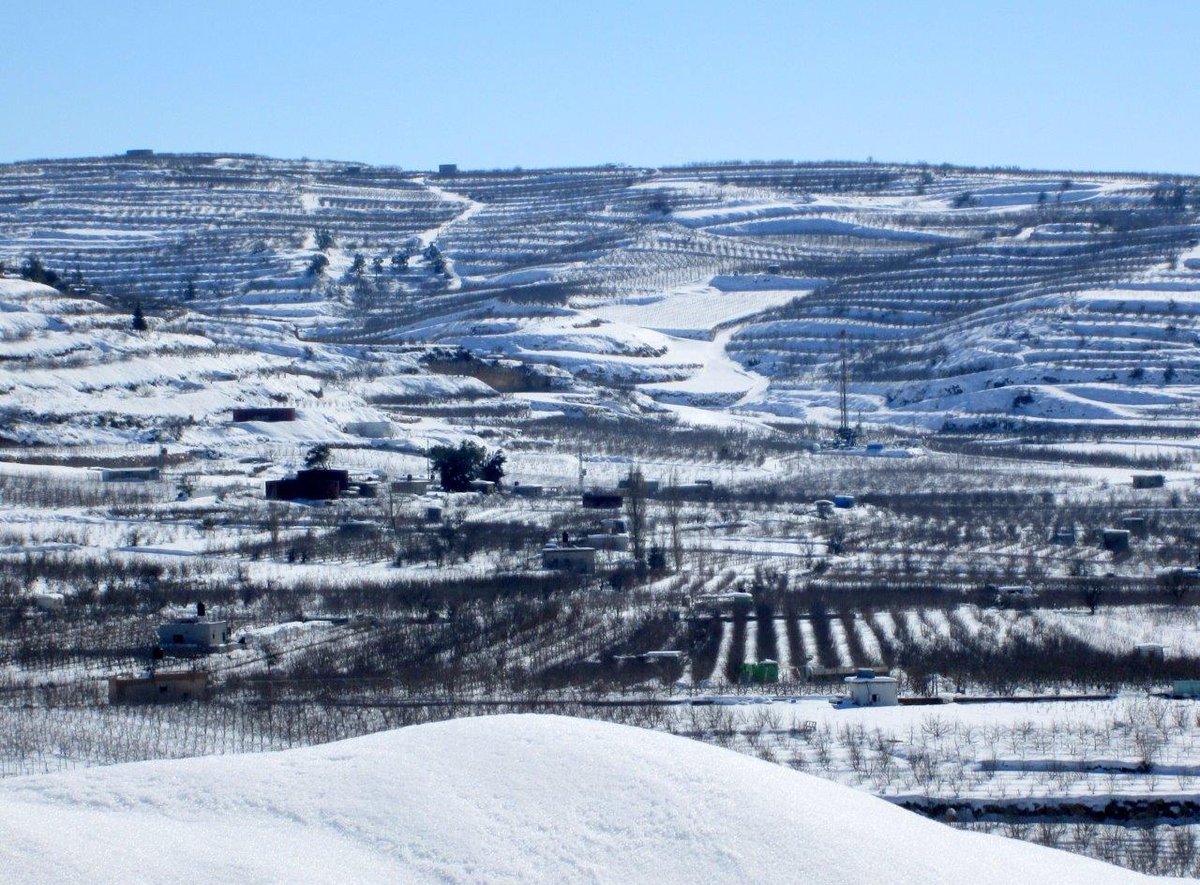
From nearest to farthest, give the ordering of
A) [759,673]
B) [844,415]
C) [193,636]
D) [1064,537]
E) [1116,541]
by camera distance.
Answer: [759,673] → [193,636] → [1116,541] → [1064,537] → [844,415]

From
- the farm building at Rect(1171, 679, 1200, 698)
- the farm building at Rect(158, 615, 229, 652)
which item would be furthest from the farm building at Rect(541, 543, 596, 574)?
the farm building at Rect(1171, 679, 1200, 698)

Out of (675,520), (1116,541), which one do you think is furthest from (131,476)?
(1116,541)

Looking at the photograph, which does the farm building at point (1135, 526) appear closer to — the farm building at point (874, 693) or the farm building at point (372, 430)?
the farm building at point (874, 693)

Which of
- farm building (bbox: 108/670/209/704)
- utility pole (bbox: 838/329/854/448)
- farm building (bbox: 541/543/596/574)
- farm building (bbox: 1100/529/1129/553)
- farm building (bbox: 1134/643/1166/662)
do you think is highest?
farm building (bbox: 108/670/209/704)

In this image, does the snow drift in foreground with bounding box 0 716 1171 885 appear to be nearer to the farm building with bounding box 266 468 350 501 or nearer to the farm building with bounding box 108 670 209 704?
the farm building with bounding box 108 670 209 704

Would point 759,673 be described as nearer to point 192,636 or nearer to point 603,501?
point 192,636

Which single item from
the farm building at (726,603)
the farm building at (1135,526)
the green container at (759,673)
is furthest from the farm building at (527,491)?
the green container at (759,673)
